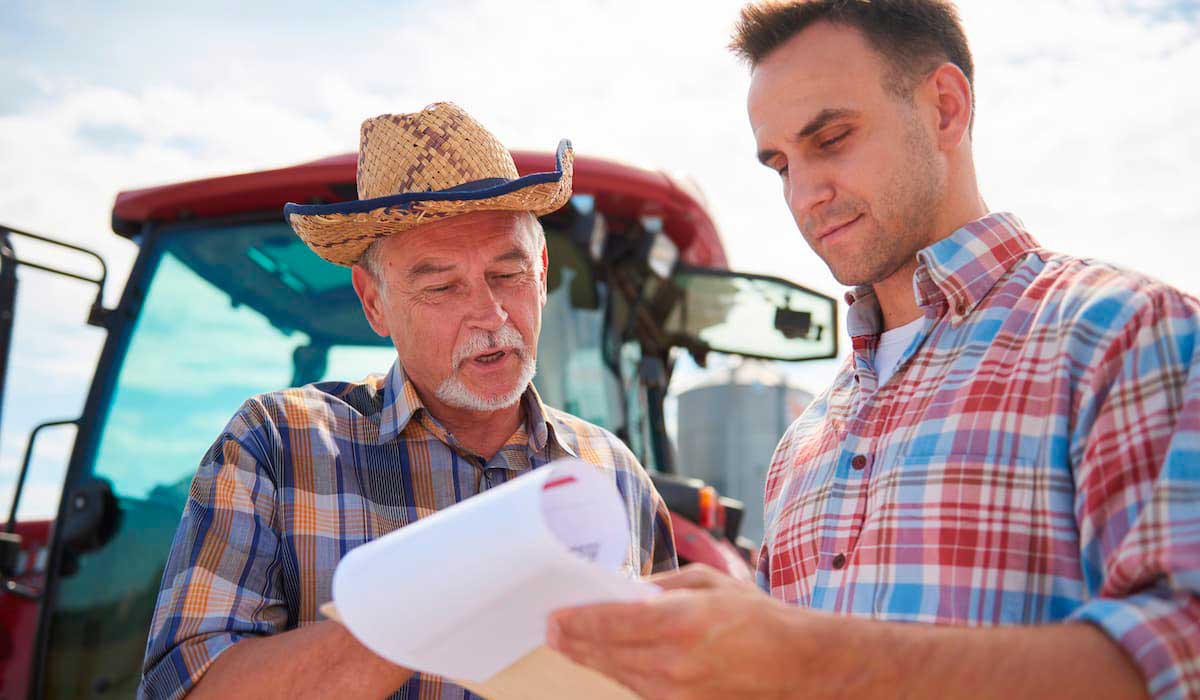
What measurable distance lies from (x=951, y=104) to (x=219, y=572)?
4.67 feet

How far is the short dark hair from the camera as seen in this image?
5.37ft

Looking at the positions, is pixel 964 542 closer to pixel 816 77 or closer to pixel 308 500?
pixel 816 77

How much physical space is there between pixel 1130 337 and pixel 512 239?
1.19m

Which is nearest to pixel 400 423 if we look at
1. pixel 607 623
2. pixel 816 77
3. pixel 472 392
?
pixel 472 392

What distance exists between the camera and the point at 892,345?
166 cm

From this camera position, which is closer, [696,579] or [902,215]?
[696,579]

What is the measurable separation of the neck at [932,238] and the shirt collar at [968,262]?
52mm

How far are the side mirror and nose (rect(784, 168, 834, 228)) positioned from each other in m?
1.83

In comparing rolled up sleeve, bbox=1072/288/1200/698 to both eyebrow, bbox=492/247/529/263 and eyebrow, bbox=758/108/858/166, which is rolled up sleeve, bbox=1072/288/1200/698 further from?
eyebrow, bbox=492/247/529/263

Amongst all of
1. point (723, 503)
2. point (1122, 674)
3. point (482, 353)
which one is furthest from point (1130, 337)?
point (723, 503)

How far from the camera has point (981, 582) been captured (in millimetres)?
1244

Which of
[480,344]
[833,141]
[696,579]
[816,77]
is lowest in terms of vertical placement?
[696,579]

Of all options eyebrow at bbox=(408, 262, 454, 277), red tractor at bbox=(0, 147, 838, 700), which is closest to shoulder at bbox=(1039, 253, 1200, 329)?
eyebrow at bbox=(408, 262, 454, 277)

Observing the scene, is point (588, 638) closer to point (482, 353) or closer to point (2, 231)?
point (482, 353)
